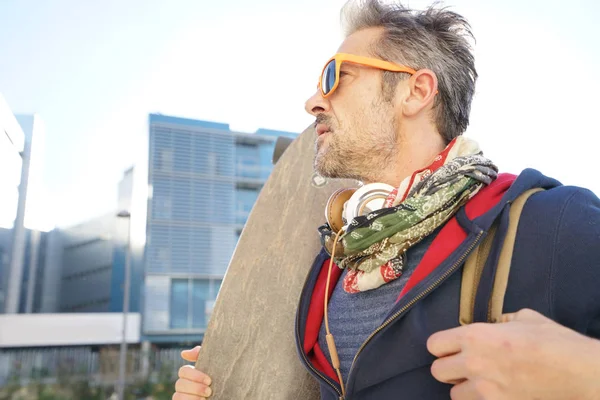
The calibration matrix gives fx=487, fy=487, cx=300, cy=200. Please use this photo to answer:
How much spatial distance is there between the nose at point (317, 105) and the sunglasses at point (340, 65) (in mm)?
19

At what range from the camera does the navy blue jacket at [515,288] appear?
716mm

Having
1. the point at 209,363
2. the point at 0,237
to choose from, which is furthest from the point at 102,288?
the point at 209,363

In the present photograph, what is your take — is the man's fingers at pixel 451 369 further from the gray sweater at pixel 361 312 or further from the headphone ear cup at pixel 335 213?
the headphone ear cup at pixel 335 213

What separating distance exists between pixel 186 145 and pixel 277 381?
109 feet

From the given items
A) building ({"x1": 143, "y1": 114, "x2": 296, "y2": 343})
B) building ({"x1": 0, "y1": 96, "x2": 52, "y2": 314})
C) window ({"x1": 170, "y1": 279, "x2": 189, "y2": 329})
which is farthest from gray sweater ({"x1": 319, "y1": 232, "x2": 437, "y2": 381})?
building ({"x1": 143, "y1": 114, "x2": 296, "y2": 343})

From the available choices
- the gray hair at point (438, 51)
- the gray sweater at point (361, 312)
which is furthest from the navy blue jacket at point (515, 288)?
the gray hair at point (438, 51)

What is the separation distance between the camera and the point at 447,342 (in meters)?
0.62

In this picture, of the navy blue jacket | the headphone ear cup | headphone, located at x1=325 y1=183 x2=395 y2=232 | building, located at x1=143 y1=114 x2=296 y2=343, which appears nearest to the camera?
the navy blue jacket

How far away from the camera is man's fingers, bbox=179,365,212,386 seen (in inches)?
51.1

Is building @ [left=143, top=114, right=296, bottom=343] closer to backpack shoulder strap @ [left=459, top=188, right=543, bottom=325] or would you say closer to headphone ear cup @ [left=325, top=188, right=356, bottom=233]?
headphone ear cup @ [left=325, top=188, right=356, bottom=233]

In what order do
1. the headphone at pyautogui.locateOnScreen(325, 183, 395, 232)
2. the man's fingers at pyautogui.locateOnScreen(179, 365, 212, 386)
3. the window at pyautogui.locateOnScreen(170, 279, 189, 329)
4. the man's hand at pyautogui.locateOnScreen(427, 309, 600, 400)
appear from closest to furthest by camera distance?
the man's hand at pyautogui.locateOnScreen(427, 309, 600, 400) < the headphone at pyautogui.locateOnScreen(325, 183, 395, 232) < the man's fingers at pyautogui.locateOnScreen(179, 365, 212, 386) < the window at pyautogui.locateOnScreen(170, 279, 189, 329)

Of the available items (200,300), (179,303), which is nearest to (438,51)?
(179,303)

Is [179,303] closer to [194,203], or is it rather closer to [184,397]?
[194,203]

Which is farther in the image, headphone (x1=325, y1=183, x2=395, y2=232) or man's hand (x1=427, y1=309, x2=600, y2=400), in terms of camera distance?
headphone (x1=325, y1=183, x2=395, y2=232)
